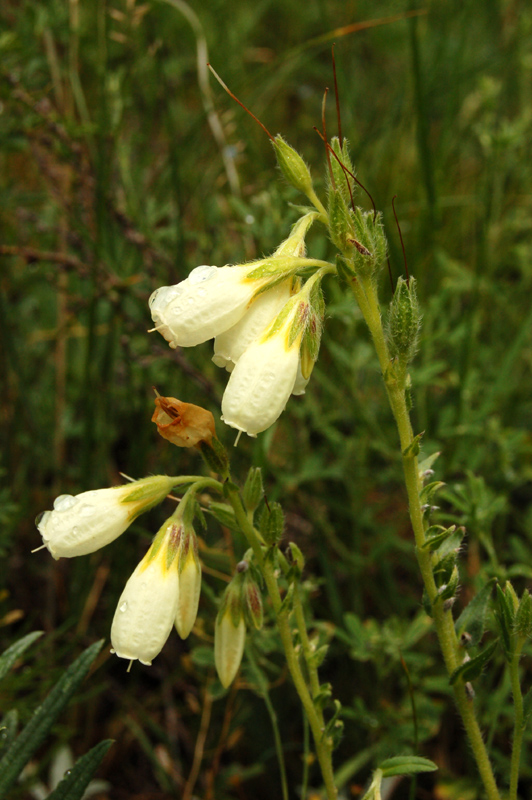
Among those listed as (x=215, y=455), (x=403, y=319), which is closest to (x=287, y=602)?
(x=215, y=455)

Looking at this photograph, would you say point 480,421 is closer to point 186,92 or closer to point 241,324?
point 241,324

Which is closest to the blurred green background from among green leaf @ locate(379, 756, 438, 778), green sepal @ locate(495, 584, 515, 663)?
green sepal @ locate(495, 584, 515, 663)

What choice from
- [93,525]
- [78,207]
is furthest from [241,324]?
[78,207]

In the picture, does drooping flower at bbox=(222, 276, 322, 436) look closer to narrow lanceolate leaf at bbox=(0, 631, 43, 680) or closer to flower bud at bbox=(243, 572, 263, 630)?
flower bud at bbox=(243, 572, 263, 630)

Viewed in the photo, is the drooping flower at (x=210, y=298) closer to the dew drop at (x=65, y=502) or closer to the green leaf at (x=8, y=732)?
the dew drop at (x=65, y=502)

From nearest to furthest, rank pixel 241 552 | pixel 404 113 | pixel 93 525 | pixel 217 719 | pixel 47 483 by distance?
pixel 93 525
pixel 241 552
pixel 217 719
pixel 47 483
pixel 404 113

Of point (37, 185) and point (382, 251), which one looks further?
point (37, 185)
